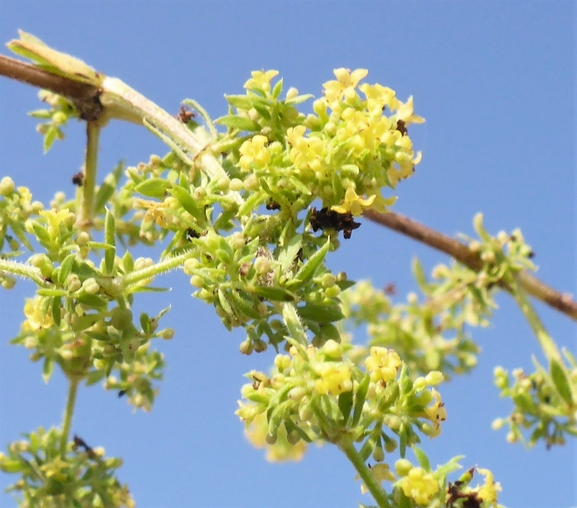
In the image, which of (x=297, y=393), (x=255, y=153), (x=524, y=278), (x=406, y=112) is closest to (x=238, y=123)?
(x=255, y=153)

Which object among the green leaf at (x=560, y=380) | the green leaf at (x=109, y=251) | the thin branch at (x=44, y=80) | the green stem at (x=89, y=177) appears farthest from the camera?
the green leaf at (x=560, y=380)

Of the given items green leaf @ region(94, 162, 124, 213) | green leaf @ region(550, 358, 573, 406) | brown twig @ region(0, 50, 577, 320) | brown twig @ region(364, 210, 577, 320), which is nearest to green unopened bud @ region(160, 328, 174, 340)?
brown twig @ region(0, 50, 577, 320)

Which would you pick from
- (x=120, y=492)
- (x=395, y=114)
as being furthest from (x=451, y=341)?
(x=395, y=114)

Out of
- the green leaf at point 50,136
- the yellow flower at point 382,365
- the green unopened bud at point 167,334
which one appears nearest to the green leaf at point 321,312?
the yellow flower at point 382,365

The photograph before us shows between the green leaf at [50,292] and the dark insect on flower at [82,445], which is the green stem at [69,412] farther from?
the green leaf at [50,292]

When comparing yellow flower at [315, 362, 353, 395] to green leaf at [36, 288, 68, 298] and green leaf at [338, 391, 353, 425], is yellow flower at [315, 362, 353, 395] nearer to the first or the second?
green leaf at [338, 391, 353, 425]

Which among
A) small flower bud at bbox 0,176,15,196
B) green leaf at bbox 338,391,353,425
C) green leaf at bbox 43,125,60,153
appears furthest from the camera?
green leaf at bbox 43,125,60,153

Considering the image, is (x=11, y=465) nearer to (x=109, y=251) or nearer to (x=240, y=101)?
(x=109, y=251)
